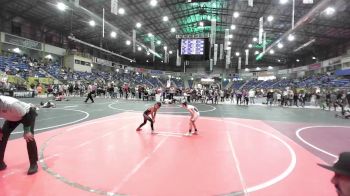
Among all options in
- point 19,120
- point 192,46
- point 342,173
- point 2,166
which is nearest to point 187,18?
point 192,46

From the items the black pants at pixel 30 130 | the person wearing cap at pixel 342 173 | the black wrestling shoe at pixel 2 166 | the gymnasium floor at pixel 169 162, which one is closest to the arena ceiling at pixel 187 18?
the gymnasium floor at pixel 169 162

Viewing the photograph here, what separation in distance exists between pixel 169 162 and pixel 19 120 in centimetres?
306

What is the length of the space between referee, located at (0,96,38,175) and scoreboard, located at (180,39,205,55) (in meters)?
11.9

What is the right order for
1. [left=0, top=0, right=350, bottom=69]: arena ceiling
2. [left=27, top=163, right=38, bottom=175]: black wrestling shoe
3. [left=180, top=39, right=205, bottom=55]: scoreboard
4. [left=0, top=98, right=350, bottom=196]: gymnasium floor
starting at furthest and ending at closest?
[left=0, top=0, right=350, bottom=69]: arena ceiling < [left=180, top=39, right=205, bottom=55]: scoreboard < [left=27, top=163, right=38, bottom=175]: black wrestling shoe < [left=0, top=98, right=350, bottom=196]: gymnasium floor

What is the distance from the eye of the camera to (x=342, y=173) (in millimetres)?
1318

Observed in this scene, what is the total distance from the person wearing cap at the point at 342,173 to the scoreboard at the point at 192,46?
14.3m

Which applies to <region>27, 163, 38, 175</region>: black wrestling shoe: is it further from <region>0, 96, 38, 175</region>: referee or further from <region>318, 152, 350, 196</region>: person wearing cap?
<region>318, 152, 350, 196</region>: person wearing cap

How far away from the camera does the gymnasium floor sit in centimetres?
395

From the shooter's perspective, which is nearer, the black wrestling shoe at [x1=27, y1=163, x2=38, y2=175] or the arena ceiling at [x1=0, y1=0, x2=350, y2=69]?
the black wrestling shoe at [x1=27, y1=163, x2=38, y2=175]

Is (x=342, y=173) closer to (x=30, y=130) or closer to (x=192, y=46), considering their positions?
(x=30, y=130)

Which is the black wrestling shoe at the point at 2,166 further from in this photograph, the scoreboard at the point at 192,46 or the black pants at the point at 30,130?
the scoreboard at the point at 192,46

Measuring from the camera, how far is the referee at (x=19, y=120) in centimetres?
414

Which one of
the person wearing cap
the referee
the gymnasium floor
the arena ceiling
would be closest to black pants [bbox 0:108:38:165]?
the referee

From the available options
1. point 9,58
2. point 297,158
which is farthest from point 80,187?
point 9,58
